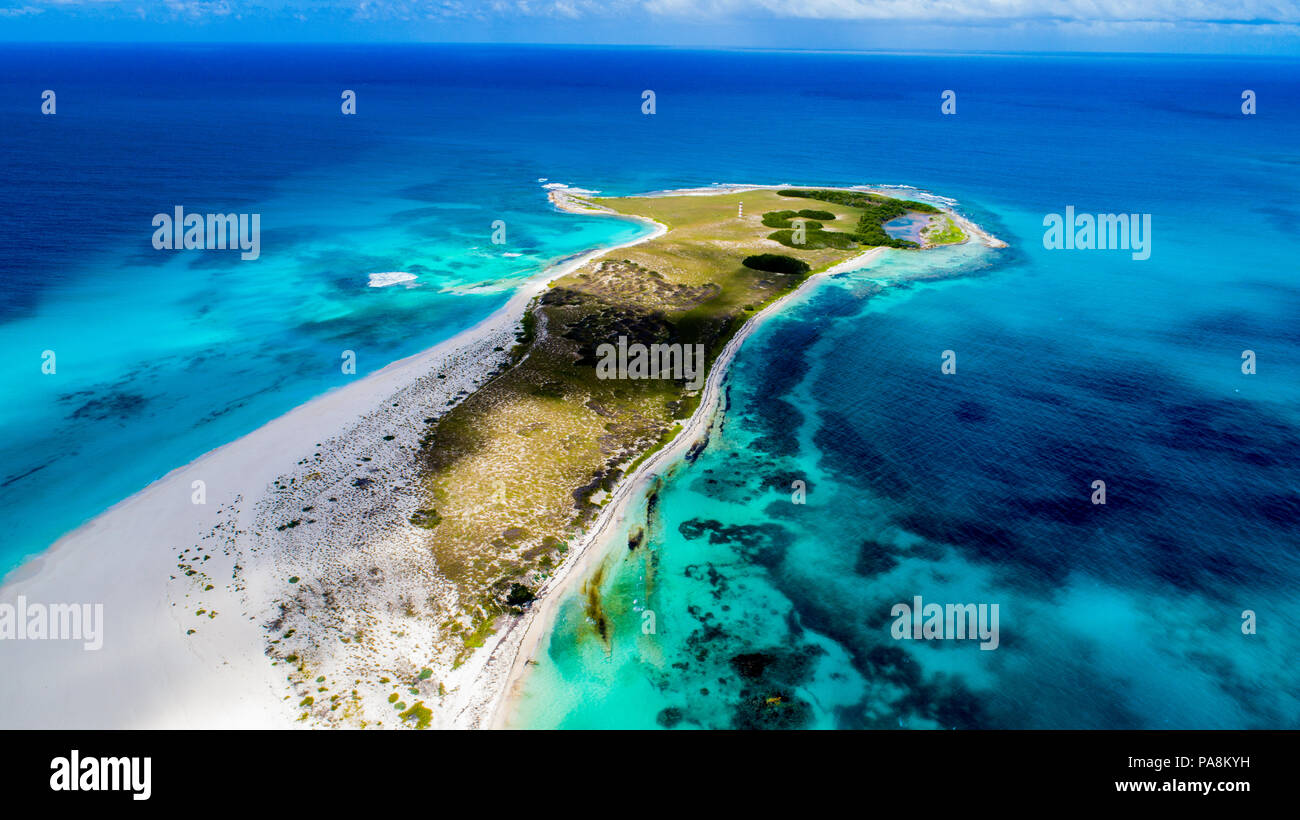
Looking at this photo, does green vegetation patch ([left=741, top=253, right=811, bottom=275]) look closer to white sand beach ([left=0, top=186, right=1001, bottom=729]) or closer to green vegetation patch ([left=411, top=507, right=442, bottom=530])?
white sand beach ([left=0, top=186, right=1001, bottom=729])

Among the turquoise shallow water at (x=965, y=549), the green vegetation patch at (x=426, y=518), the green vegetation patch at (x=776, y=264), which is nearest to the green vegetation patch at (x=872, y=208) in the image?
the green vegetation patch at (x=776, y=264)

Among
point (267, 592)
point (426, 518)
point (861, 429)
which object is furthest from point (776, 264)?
point (267, 592)

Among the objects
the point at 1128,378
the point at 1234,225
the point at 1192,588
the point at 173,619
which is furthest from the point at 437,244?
the point at 1234,225

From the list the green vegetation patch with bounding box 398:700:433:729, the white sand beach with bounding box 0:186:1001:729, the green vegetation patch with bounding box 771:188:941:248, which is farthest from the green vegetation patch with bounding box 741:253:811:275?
the green vegetation patch with bounding box 398:700:433:729

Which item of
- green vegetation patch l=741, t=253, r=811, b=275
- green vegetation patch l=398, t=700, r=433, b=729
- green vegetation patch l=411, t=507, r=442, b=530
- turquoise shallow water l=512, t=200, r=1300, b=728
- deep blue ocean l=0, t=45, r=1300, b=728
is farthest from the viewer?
green vegetation patch l=741, t=253, r=811, b=275

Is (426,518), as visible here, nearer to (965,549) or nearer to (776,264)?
(965,549)

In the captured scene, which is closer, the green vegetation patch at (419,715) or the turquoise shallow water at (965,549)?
the green vegetation patch at (419,715)

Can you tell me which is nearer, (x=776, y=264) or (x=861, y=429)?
(x=861, y=429)

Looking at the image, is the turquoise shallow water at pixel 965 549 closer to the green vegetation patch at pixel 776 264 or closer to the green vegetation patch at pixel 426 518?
the green vegetation patch at pixel 426 518
